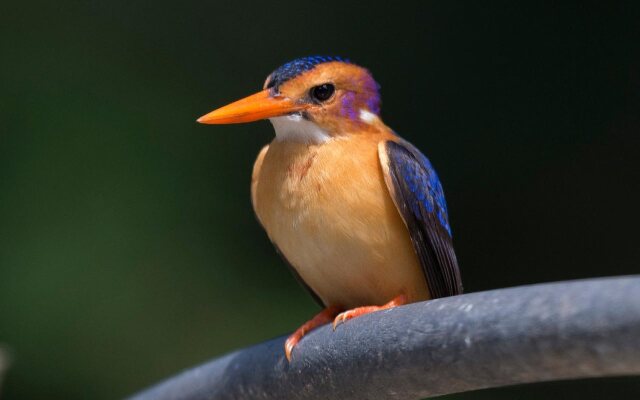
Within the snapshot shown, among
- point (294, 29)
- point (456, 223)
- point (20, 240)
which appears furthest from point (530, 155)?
point (20, 240)

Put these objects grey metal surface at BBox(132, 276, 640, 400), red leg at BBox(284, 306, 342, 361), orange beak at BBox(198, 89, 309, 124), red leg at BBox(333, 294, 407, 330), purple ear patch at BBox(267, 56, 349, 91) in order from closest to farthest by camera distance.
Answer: grey metal surface at BBox(132, 276, 640, 400) → red leg at BBox(284, 306, 342, 361) → red leg at BBox(333, 294, 407, 330) → orange beak at BBox(198, 89, 309, 124) → purple ear patch at BBox(267, 56, 349, 91)

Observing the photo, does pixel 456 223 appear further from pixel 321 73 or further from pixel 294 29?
pixel 321 73

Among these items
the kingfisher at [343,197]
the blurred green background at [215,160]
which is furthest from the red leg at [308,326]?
the blurred green background at [215,160]

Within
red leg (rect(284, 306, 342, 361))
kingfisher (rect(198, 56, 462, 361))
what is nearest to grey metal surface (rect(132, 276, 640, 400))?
red leg (rect(284, 306, 342, 361))

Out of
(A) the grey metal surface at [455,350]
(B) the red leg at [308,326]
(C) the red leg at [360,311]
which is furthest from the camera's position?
(C) the red leg at [360,311]

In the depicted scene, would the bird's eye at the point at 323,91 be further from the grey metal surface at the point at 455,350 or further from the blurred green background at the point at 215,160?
the blurred green background at the point at 215,160

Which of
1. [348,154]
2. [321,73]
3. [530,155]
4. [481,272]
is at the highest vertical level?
[321,73]

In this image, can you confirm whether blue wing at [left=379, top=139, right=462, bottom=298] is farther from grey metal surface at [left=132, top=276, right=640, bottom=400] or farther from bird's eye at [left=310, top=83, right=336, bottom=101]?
grey metal surface at [left=132, top=276, right=640, bottom=400]
